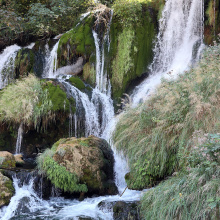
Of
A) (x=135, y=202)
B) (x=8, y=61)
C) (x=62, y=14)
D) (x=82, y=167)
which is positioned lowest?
(x=135, y=202)

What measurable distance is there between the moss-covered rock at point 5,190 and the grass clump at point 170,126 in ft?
8.41

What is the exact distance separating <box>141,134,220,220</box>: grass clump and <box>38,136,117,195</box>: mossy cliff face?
89.8 inches

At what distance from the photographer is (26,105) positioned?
866 centimetres

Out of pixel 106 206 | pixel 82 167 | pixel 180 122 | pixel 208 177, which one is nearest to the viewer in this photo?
pixel 208 177

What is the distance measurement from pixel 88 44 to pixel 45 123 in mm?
4202

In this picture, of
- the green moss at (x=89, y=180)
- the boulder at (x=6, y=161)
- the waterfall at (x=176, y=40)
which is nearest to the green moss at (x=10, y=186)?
the boulder at (x=6, y=161)

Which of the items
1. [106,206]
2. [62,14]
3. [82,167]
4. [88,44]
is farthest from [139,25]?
[106,206]

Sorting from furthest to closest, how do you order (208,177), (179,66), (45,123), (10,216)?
(179,66)
(45,123)
(10,216)
(208,177)

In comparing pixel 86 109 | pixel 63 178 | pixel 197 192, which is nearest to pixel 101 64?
pixel 86 109

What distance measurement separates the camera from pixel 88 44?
11281 mm

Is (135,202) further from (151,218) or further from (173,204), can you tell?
(173,204)

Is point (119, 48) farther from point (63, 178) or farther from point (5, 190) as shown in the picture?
point (5, 190)

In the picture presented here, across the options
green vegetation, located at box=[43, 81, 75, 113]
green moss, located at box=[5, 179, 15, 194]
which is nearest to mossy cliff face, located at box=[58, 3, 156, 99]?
green vegetation, located at box=[43, 81, 75, 113]

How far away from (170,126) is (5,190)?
3.72m
